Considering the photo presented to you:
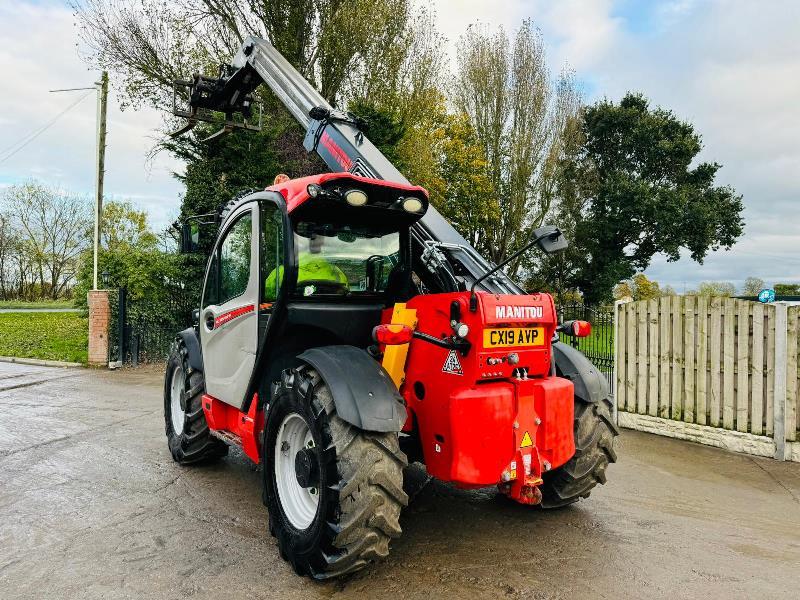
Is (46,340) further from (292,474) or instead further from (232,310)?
(292,474)

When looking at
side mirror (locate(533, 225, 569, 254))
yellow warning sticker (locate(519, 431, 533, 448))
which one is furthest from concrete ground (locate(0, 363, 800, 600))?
side mirror (locate(533, 225, 569, 254))

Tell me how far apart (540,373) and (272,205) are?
2124 mm

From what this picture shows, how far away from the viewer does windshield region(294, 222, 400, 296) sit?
379cm

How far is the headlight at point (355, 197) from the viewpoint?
3.45 m

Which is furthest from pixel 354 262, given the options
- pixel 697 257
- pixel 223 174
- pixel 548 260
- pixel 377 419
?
pixel 697 257

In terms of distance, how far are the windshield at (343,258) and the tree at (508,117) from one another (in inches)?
702

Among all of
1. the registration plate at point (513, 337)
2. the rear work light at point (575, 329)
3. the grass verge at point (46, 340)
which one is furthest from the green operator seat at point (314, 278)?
the grass verge at point (46, 340)

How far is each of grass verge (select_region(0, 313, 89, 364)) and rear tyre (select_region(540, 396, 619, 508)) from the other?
37.8ft

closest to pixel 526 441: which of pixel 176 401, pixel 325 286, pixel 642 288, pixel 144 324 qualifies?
pixel 325 286

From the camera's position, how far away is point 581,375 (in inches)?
155

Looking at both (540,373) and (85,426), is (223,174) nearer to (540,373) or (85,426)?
(85,426)

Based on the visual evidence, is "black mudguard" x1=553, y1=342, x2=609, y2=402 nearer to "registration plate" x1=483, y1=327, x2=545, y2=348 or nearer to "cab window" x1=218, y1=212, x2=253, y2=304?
"registration plate" x1=483, y1=327, x2=545, y2=348

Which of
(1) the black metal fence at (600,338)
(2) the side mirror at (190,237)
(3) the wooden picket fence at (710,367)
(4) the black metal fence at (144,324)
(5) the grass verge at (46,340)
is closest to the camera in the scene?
(2) the side mirror at (190,237)

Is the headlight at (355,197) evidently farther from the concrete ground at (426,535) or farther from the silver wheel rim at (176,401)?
the silver wheel rim at (176,401)
